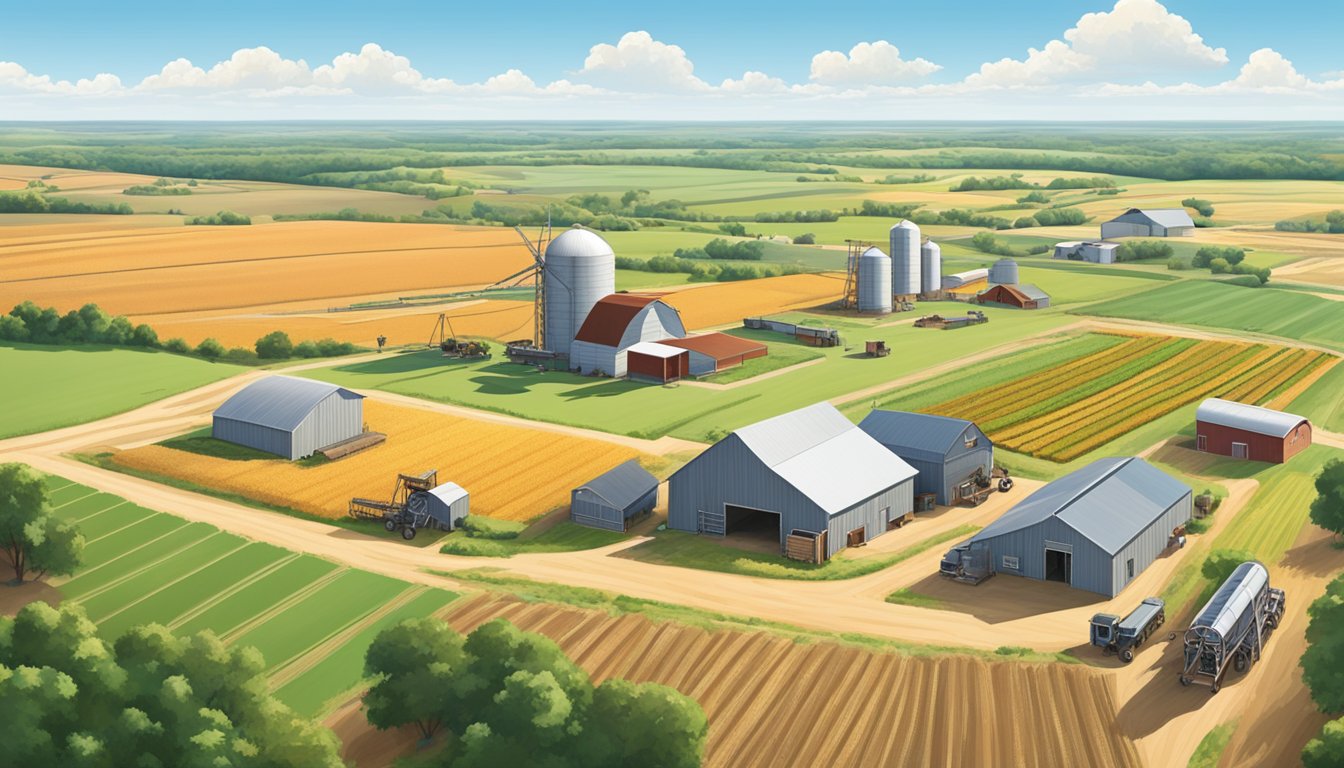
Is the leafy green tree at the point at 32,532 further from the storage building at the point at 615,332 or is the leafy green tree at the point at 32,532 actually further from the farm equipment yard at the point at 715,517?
the storage building at the point at 615,332

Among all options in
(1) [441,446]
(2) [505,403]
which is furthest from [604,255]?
(1) [441,446]

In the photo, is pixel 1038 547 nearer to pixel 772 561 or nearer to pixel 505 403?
pixel 772 561

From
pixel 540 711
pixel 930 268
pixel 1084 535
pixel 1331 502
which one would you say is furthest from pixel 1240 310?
pixel 540 711

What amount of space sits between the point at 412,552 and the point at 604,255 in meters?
46.4

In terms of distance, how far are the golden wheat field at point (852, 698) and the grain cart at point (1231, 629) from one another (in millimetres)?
3233

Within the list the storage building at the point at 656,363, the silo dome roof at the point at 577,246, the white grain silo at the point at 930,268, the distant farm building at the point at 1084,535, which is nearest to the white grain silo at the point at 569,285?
the silo dome roof at the point at 577,246

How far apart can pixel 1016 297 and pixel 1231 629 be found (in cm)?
9237

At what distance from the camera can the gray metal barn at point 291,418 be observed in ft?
250

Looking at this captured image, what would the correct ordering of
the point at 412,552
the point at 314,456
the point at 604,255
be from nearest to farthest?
1. the point at 412,552
2. the point at 314,456
3. the point at 604,255

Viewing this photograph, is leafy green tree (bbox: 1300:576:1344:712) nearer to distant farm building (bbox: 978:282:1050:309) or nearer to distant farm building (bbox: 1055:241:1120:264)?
distant farm building (bbox: 978:282:1050:309)

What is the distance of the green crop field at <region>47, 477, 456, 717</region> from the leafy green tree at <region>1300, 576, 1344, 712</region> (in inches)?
1232

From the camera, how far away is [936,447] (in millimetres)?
67438

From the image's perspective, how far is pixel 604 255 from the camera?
103188mm

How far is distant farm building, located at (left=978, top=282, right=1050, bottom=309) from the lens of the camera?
441 ft
